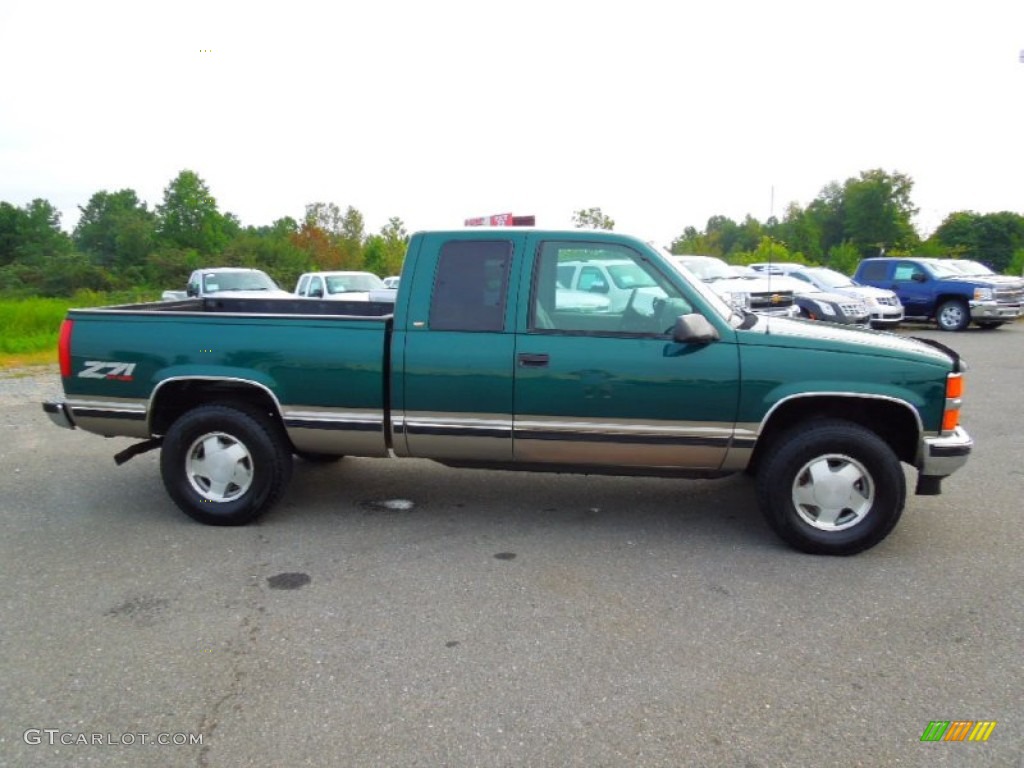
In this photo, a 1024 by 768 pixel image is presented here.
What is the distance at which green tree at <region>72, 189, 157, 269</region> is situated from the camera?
67.9 meters

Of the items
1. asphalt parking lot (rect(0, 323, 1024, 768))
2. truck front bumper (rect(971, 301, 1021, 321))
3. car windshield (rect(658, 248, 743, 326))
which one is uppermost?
car windshield (rect(658, 248, 743, 326))

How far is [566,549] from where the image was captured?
15.6 ft

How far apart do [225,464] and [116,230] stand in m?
80.8

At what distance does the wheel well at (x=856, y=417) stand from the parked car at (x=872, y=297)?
13.7 meters

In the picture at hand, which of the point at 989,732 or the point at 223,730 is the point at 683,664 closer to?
the point at 989,732

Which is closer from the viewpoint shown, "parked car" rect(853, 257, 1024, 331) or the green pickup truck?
the green pickup truck

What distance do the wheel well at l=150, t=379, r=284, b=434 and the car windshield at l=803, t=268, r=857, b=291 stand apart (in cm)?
1681

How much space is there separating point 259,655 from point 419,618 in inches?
29.5

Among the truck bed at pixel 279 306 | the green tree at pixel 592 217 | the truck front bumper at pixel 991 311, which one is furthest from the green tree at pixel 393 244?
the truck bed at pixel 279 306

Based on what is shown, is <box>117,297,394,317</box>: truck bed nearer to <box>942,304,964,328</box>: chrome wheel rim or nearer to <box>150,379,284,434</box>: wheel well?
<box>150,379,284,434</box>: wheel well

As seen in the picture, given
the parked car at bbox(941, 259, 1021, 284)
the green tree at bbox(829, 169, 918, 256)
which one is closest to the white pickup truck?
the parked car at bbox(941, 259, 1021, 284)

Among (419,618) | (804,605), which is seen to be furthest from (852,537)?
(419,618)

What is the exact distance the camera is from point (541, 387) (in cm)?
467

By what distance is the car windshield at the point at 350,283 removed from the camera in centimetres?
1856
